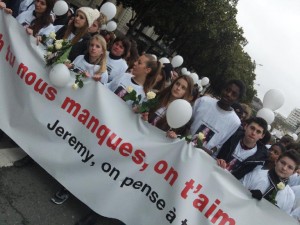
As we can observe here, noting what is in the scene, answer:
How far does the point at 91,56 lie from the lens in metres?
4.33

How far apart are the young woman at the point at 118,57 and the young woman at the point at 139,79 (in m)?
0.62

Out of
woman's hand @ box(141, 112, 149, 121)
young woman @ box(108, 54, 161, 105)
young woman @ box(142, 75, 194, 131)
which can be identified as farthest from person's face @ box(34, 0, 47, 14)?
woman's hand @ box(141, 112, 149, 121)

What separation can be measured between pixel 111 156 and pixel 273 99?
3092 millimetres

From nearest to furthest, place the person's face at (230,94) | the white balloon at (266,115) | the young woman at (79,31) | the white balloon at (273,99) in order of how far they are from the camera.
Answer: the person's face at (230,94) → the young woman at (79,31) → the white balloon at (266,115) → the white balloon at (273,99)


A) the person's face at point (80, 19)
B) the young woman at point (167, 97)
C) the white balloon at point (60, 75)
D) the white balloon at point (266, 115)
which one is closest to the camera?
the white balloon at point (60, 75)

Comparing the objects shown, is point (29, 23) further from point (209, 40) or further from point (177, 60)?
point (209, 40)

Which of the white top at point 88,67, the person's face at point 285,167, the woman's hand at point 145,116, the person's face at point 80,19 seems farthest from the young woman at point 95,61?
the person's face at point 285,167

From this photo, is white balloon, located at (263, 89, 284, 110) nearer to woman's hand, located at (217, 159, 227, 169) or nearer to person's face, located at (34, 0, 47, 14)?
woman's hand, located at (217, 159, 227, 169)

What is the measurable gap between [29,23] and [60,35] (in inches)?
16.5

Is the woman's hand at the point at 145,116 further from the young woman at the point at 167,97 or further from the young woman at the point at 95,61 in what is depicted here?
the young woman at the point at 95,61

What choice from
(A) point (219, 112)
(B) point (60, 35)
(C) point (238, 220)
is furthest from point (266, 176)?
(B) point (60, 35)

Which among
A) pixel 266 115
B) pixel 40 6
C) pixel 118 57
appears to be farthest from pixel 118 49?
pixel 266 115

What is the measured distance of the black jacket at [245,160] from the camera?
13.7ft

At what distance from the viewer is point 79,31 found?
4844 millimetres
